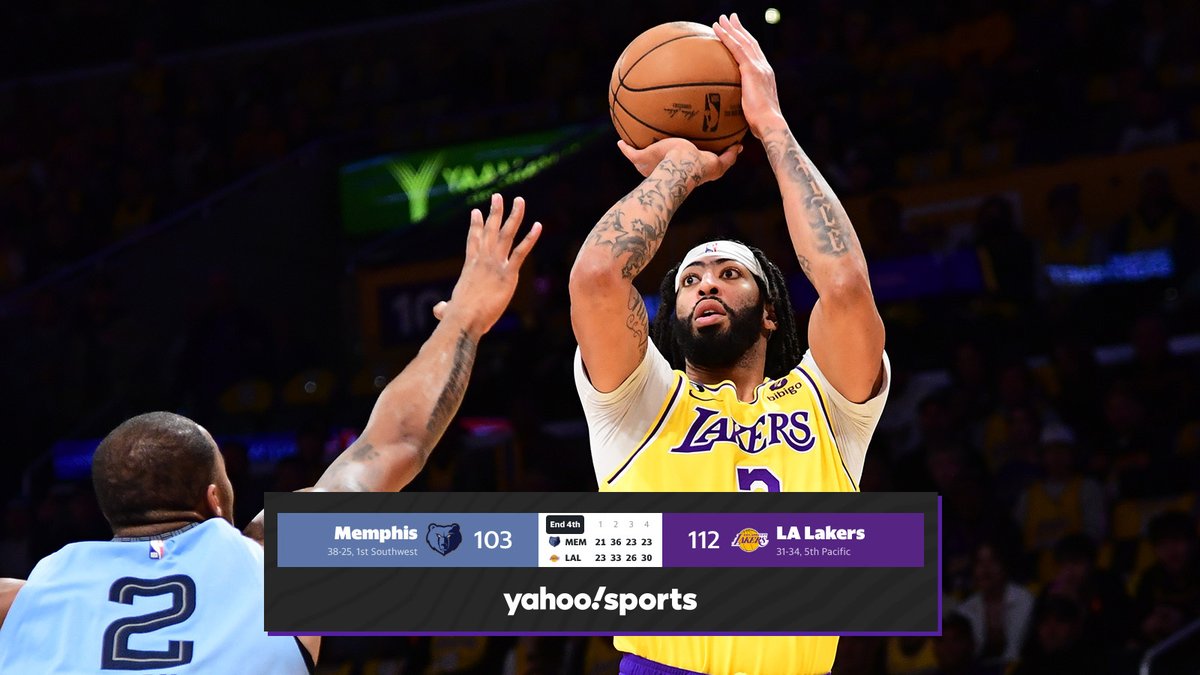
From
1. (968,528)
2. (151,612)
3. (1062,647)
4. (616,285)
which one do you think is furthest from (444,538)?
(968,528)

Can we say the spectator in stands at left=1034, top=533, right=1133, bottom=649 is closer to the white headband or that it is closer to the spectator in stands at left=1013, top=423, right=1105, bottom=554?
the spectator in stands at left=1013, top=423, right=1105, bottom=554

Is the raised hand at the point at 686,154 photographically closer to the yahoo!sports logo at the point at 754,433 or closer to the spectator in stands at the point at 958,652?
the yahoo!sports logo at the point at 754,433

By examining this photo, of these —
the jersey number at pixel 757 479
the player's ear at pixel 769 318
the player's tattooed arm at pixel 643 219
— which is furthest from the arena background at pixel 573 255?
the player's tattooed arm at pixel 643 219

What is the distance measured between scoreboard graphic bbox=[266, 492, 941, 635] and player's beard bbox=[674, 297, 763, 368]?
1117 millimetres

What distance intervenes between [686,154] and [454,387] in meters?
→ 1.17

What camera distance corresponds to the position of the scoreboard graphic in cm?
315

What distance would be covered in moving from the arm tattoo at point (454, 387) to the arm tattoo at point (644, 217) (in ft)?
1.86

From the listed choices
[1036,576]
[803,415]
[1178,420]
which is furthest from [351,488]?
[1178,420]

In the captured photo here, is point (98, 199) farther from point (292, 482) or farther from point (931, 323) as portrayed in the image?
point (931, 323)

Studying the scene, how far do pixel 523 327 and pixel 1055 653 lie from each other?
4.27 meters

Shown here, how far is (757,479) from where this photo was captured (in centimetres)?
402

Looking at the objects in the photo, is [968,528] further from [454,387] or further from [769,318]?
[454,387]

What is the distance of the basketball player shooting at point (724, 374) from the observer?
3963 millimetres

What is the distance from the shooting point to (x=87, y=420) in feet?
37.6
